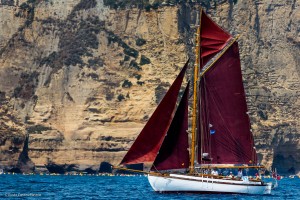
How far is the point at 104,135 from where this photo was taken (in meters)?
130

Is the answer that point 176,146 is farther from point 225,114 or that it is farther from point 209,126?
point 225,114

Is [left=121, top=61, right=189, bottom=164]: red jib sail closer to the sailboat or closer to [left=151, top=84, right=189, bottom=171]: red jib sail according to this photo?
the sailboat

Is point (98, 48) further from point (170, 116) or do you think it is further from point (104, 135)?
point (170, 116)

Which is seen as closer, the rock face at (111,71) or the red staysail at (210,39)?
the red staysail at (210,39)

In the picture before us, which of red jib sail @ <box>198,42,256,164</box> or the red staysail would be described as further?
red jib sail @ <box>198,42,256,164</box>

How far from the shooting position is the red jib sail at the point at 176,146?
7100cm

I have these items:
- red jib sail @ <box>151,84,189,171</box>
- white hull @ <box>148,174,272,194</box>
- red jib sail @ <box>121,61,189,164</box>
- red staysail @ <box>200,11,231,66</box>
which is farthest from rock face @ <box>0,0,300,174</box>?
red jib sail @ <box>121,61,189,164</box>

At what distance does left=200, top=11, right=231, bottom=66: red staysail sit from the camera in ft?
240

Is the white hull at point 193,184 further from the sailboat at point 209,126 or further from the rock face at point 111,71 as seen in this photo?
the rock face at point 111,71

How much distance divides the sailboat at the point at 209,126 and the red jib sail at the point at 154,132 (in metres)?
0.07

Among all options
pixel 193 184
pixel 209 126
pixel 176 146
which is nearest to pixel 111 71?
pixel 209 126

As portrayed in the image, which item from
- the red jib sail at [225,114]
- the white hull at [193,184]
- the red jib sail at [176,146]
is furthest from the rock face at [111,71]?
the red jib sail at [176,146]

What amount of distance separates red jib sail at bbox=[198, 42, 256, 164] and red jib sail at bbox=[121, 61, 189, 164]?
9.81ft

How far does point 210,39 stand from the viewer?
241 feet
